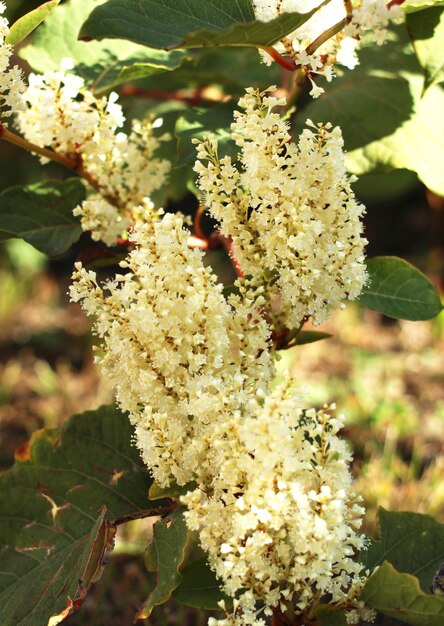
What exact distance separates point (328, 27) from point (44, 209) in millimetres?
599

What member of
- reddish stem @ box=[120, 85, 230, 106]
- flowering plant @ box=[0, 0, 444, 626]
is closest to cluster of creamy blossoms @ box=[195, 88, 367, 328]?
flowering plant @ box=[0, 0, 444, 626]

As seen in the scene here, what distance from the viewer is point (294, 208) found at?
0.96 meters

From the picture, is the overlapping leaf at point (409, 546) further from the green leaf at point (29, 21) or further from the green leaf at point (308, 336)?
the green leaf at point (29, 21)

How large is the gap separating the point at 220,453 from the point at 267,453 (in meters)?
0.08

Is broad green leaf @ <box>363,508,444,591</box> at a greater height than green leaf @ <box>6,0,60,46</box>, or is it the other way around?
green leaf @ <box>6,0,60,46</box>

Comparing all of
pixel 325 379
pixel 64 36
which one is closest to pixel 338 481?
pixel 64 36

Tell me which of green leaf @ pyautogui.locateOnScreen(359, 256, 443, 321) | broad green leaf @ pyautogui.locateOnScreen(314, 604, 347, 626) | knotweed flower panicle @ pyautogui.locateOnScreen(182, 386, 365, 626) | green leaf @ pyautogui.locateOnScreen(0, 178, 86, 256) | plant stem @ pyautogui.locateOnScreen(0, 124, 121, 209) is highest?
plant stem @ pyautogui.locateOnScreen(0, 124, 121, 209)

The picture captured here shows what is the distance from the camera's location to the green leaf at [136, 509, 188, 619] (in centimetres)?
95

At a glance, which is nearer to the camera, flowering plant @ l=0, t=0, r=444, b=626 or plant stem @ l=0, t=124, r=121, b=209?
flowering plant @ l=0, t=0, r=444, b=626

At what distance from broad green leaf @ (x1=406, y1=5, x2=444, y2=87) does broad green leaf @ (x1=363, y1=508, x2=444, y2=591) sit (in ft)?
2.15

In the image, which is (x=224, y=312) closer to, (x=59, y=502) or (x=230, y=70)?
(x=59, y=502)

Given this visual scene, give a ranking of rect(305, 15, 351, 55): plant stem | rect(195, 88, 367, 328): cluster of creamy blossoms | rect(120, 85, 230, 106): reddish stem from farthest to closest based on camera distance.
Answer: rect(120, 85, 230, 106): reddish stem → rect(305, 15, 351, 55): plant stem → rect(195, 88, 367, 328): cluster of creamy blossoms

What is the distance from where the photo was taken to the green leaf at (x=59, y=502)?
46.1 inches

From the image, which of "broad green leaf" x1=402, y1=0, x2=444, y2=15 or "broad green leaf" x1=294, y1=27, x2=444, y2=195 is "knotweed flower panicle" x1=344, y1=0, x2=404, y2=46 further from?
"broad green leaf" x1=294, y1=27, x2=444, y2=195
